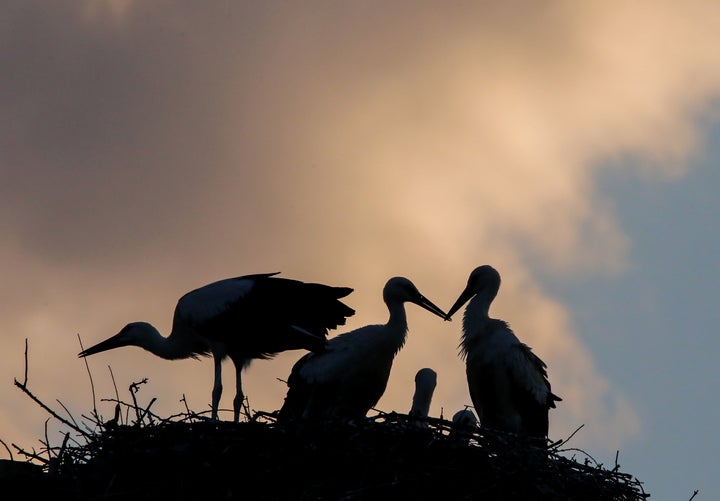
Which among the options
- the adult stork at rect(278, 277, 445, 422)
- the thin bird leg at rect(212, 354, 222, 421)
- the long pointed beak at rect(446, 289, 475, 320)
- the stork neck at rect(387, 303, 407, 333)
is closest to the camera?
the adult stork at rect(278, 277, 445, 422)

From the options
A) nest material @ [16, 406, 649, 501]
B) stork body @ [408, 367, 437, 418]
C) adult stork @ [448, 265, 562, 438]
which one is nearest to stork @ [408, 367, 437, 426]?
stork body @ [408, 367, 437, 418]

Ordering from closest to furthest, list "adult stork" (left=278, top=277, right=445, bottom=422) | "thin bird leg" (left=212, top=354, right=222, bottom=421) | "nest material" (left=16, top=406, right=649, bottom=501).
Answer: "nest material" (left=16, top=406, right=649, bottom=501) < "adult stork" (left=278, top=277, right=445, bottom=422) < "thin bird leg" (left=212, top=354, right=222, bottom=421)

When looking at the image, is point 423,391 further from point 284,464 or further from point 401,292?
point 284,464

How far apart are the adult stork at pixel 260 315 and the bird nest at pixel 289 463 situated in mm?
2576

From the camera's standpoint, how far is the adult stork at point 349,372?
10.4m

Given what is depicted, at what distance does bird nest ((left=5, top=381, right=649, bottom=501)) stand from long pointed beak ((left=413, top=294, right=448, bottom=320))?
2966 millimetres

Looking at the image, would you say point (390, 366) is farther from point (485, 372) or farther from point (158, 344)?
point (158, 344)

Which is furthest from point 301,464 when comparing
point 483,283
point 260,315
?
point 483,283

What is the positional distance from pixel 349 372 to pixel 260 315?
913mm

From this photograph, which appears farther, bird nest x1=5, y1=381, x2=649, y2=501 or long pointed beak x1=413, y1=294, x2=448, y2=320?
long pointed beak x1=413, y1=294, x2=448, y2=320

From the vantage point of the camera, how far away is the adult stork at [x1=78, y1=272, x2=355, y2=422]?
422 inches

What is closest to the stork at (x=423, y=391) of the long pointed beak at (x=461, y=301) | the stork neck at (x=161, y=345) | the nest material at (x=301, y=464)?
the long pointed beak at (x=461, y=301)

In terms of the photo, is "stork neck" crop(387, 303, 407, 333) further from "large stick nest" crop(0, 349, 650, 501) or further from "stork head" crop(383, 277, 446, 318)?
"large stick nest" crop(0, 349, 650, 501)

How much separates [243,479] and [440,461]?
45.8 inches
